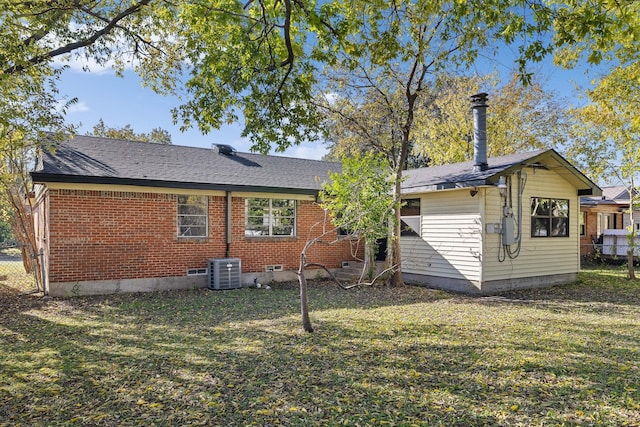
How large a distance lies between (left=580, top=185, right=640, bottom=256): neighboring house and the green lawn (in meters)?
12.2

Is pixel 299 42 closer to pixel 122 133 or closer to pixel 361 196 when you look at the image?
pixel 361 196

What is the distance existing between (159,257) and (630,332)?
9955 mm

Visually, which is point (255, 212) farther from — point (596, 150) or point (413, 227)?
point (596, 150)

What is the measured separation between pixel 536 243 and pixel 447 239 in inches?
104

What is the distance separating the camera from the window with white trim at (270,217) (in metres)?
12.7

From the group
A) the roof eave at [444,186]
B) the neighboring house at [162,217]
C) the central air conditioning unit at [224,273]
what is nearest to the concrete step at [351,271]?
the neighboring house at [162,217]

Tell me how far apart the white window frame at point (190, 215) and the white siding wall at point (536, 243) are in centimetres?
734

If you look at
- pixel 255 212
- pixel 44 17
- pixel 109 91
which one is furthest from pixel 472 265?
pixel 109 91

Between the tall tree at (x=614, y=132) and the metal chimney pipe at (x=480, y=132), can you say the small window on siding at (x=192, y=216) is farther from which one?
the tall tree at (x=614, y=132)

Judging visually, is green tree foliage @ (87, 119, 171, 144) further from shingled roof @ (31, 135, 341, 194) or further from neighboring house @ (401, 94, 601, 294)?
neighboring house @ (401, 94, 601, 294)

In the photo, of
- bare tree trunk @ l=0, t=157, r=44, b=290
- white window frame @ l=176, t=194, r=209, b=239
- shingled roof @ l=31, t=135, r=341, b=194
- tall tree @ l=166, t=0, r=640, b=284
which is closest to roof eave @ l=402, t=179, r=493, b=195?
shingled roof @ l=31, t=135, r=341, b=194

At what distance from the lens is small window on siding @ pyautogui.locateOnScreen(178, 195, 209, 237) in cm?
1160

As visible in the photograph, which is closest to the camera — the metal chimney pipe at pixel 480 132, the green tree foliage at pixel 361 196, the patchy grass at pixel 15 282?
the green tree foliage at pixel 361 196

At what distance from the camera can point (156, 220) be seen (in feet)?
36.5
